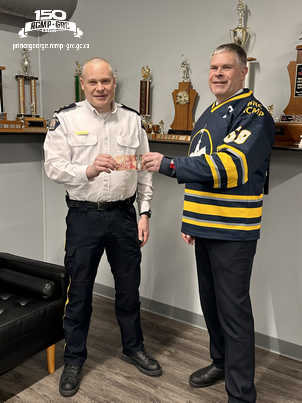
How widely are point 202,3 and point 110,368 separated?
94.0 inches

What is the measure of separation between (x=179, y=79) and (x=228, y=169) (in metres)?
1.33

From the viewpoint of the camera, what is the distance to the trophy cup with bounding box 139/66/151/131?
2869 mm

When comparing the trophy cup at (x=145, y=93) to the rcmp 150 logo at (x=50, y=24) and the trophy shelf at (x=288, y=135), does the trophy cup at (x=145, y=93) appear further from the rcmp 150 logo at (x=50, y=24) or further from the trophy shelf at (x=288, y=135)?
the trophy shelf at (x=288, y=135)

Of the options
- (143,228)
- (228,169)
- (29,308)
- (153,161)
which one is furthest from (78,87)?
(228,169)

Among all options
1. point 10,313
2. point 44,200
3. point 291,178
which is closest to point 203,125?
point 291,178

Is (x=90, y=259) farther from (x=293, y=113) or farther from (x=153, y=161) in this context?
(x=293, y=113)

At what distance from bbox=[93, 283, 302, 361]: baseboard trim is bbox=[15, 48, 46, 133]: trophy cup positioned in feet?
4.79

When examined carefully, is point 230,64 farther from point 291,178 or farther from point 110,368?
point 110,368

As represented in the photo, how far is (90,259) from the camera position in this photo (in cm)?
221

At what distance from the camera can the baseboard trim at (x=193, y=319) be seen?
257cm

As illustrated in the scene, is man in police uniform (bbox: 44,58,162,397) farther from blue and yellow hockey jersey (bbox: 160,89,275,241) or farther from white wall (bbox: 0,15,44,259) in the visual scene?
white wall (bbox: 0,15,44,259)

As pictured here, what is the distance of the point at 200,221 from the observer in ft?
6.28

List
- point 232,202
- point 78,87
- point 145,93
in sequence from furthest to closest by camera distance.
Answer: point 78,87, point 145,93, point 232,202

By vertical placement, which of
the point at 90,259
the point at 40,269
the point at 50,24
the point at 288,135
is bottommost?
the point at 40,269
